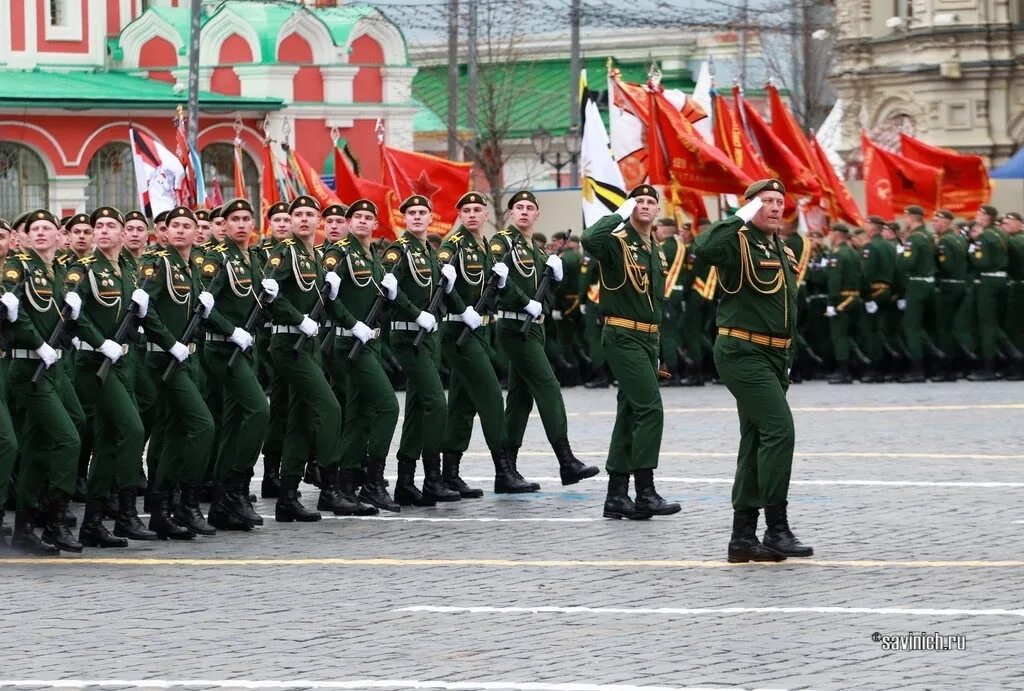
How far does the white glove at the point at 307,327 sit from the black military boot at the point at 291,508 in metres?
0.87

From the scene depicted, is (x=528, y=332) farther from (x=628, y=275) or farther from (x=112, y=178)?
(x=112, y=178)

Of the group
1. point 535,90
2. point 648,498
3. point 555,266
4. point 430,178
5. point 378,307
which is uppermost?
point 535,90

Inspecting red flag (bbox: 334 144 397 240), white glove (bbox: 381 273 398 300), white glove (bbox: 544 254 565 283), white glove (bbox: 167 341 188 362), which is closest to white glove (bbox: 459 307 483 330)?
white glove (bbox: 381 273 398 300)

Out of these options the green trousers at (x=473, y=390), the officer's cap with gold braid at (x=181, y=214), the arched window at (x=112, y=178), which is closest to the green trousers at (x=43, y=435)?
the officer's cap with gold braid at (x=181, y=214)

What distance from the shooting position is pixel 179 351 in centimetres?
1257

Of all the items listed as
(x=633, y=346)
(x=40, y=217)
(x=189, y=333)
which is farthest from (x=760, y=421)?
(x=40, y=217)

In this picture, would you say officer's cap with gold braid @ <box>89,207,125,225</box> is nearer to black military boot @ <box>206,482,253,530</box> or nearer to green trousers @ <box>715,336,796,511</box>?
black military boot @ <box>206,482,253,530</box>

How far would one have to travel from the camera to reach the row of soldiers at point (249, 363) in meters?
12.2

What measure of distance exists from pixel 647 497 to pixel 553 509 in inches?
34.9

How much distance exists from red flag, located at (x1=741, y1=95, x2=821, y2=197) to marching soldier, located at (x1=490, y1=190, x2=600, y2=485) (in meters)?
9.87

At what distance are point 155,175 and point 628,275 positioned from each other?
437 inches

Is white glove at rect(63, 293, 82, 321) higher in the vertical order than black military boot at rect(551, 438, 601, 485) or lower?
higher

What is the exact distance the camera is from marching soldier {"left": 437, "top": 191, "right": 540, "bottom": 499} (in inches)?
565

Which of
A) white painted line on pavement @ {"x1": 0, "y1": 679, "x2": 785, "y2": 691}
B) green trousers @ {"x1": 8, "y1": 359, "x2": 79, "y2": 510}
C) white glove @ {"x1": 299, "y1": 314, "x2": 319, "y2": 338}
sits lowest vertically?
white painted line on pavement @ {"x1": 0, "y1": 679, "x2": 785, "y2": 691}
